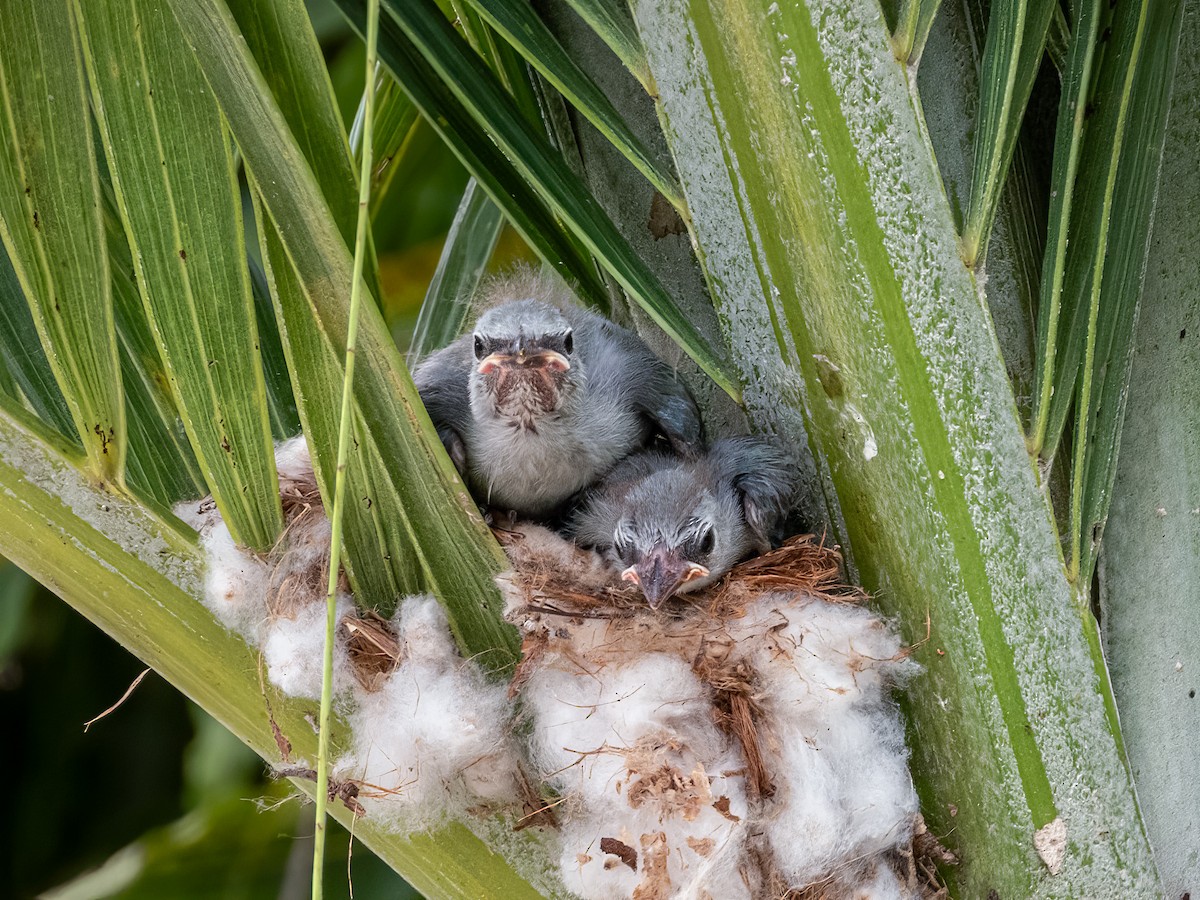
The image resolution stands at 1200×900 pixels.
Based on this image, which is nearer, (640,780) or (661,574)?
(640,780)

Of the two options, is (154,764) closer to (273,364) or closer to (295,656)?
(273,364)

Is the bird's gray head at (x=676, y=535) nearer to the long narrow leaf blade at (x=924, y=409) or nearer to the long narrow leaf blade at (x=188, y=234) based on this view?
the long narrow leaf blade at (x=924, y=409)

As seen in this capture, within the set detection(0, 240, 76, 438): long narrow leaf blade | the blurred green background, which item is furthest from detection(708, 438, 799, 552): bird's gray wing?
the blurred green background

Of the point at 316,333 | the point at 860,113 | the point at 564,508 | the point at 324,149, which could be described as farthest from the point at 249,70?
the point at 564,508

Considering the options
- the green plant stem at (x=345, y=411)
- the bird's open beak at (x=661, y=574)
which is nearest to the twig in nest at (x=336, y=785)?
the green plant stem at (x=345, y=411)

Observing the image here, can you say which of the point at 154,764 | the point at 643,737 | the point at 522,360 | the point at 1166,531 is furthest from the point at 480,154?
the point at 154,764

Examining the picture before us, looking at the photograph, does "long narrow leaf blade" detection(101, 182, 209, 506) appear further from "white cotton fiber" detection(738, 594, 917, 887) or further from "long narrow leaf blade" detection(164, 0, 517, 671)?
"white cotton fiber" detection(738, 594, 917, 887)
